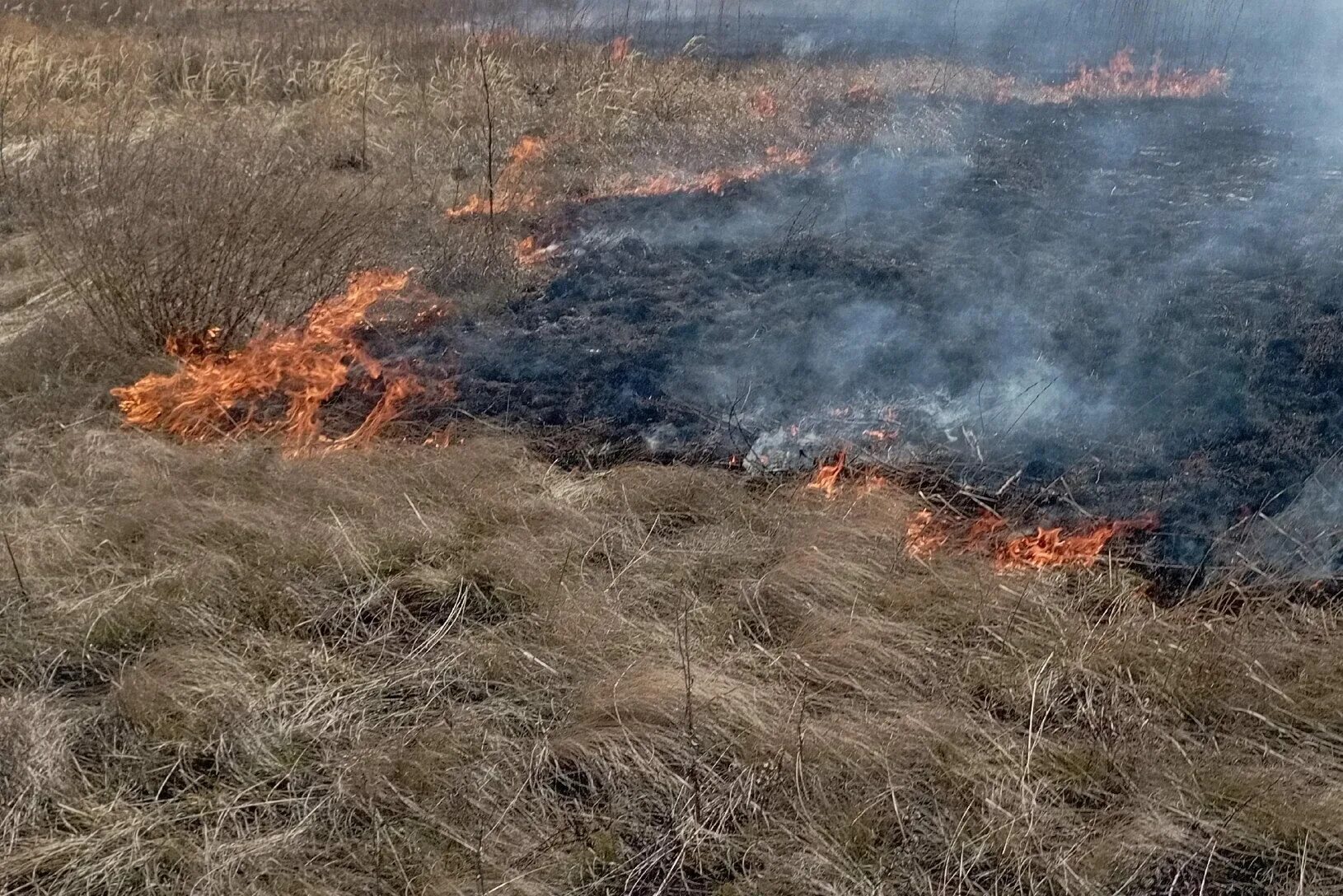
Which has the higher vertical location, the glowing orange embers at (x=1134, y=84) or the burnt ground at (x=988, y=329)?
the glowing orange embers at (x=1134, y=84)

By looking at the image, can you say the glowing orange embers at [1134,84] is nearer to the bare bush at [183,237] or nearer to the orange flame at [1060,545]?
the orange flame at [1060,545]

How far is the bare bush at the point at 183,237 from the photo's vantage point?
494 centimetres

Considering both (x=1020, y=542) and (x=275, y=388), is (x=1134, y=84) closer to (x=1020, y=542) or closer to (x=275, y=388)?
(x=1020, y=542)

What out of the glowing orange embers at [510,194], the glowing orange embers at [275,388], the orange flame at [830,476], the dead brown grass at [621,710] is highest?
the glowing orange embers at [510,194]

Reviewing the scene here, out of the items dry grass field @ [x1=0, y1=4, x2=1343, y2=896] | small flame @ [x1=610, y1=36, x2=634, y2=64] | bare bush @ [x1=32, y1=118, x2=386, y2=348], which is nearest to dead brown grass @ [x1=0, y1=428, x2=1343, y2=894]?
dry grass field @ [x1=0, y1=4, x2=1343, y2=896]

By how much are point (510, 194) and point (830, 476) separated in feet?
14.4

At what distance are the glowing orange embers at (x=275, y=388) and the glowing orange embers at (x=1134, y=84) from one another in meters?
7.31

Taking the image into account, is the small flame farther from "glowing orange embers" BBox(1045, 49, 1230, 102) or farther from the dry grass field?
the dry grass field

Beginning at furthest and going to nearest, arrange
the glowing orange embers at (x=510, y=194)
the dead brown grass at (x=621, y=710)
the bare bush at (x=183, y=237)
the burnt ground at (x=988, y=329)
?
the glowing orange embers at (x=510, y=194) < the bare bush at (x=183, y=237) < the burnt ground at (x=988, y=329) < the dead brown grass at (x=621, y=710)

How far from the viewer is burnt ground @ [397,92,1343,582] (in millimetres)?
4070

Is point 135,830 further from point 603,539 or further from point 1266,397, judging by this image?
point 1266,397

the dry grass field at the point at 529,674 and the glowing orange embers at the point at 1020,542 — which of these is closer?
the dry grass field at the point at 529,674

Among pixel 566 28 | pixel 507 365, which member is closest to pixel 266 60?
pixel 566 28

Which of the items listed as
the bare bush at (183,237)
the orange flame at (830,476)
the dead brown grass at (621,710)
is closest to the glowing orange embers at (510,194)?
the bare bush at (183,237)
